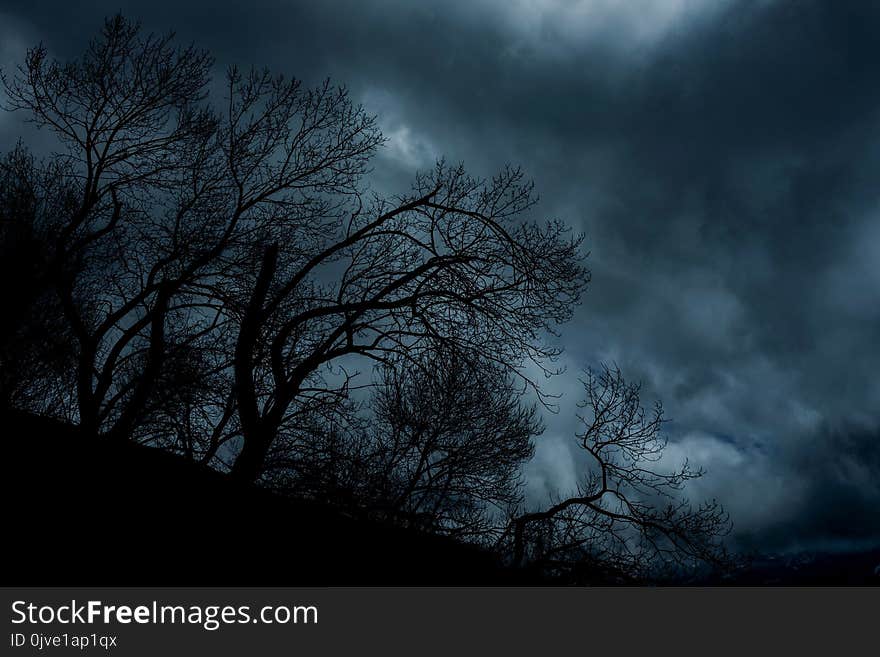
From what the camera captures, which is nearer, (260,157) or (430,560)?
(430,560)

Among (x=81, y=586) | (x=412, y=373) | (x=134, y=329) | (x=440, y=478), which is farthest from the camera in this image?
(x=440, y=478)

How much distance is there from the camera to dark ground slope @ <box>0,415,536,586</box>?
502cm

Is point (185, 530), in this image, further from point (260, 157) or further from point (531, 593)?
point (260, 157)

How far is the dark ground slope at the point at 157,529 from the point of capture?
16.5 feet

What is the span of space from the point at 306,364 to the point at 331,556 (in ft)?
12.4

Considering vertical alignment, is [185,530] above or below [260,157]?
below

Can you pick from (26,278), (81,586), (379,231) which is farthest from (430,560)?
(26,278)

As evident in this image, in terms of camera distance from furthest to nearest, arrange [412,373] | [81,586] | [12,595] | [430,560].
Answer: [412,373], [430,560], [81,586], [12,595]

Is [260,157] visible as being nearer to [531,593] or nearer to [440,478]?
[440,478]

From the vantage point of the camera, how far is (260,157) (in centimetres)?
1063

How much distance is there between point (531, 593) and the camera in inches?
205

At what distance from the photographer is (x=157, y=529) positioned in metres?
5.69

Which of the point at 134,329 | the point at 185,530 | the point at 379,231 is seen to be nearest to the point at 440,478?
the point at 379,231

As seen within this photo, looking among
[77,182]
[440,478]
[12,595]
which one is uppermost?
[77,182]
